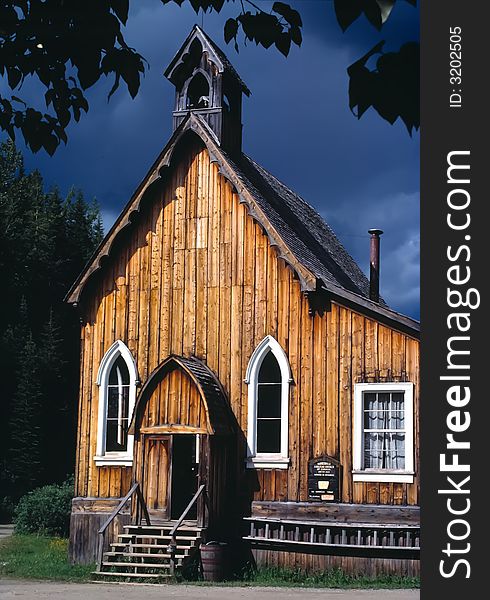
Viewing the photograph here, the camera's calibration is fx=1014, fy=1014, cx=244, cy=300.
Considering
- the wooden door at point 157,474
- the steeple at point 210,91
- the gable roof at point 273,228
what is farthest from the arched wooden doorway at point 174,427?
the steeple at point 210,91

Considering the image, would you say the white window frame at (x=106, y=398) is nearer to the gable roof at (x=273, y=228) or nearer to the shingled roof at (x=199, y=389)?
the shingled roof at (x=199, y=389)

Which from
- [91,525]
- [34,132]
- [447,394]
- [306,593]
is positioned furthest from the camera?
[91,525]

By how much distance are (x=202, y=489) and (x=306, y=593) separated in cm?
366

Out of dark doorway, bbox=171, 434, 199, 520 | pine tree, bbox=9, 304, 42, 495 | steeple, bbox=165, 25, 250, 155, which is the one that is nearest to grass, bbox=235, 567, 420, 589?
dark doorway, bbox=171, 434, 199, 520

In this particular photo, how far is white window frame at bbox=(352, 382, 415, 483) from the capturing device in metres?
19.2

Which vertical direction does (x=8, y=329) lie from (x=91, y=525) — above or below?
above

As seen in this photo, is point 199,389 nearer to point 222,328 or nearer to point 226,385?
point 226,385

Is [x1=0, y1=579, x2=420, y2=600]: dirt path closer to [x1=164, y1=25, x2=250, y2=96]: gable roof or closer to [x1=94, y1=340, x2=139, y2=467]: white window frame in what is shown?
[x1=94, y1=340, x2=139, y2=467]: white window frame

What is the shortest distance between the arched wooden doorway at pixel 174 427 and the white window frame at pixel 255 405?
19.1 inches

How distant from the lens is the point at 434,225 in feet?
18.0

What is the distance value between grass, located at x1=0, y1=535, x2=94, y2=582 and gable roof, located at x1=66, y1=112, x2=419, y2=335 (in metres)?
5.73

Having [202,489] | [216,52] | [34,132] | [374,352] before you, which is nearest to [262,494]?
[202,489]

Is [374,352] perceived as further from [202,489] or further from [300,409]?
[202,489]

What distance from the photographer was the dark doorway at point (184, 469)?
23031 millimetres
